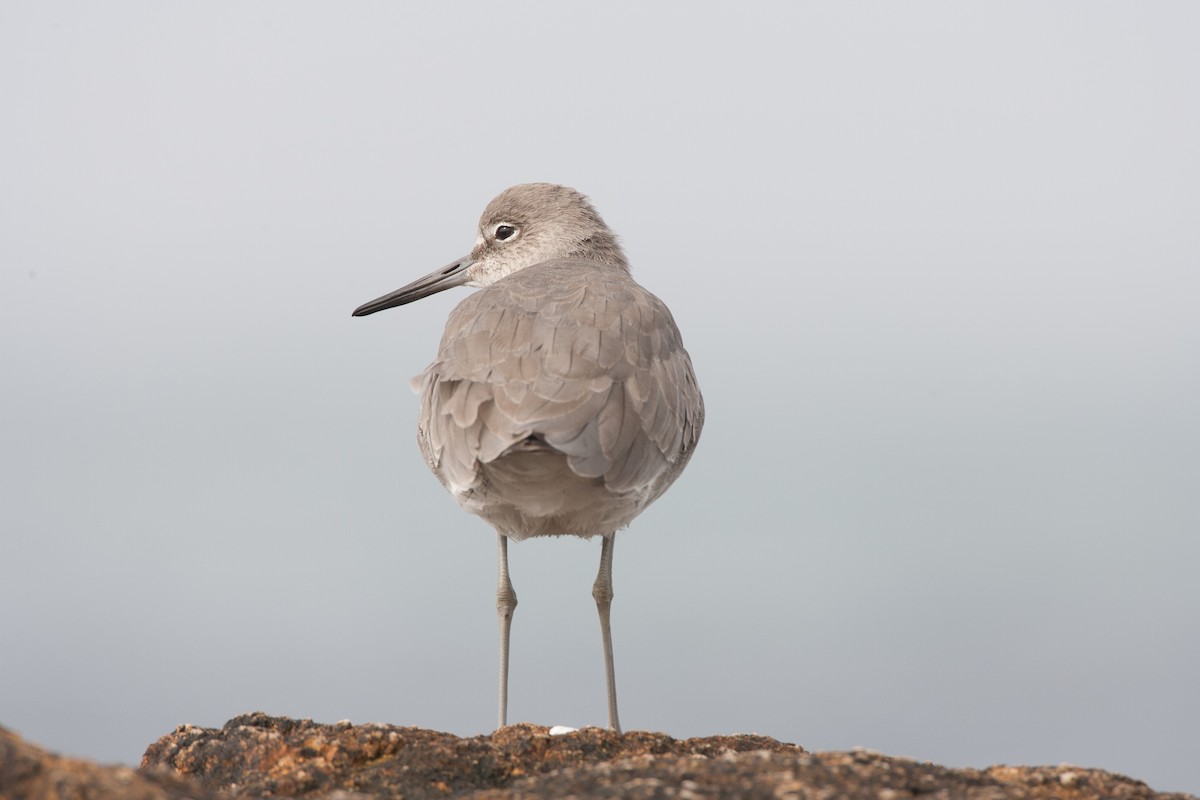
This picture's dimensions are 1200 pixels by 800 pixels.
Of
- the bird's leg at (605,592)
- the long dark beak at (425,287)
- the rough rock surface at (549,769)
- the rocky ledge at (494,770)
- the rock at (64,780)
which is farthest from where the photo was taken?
the long dark beak at (425,287)

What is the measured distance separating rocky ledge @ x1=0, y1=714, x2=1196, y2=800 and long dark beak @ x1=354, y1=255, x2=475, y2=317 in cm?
601

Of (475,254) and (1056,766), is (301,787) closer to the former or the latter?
(1056,766)

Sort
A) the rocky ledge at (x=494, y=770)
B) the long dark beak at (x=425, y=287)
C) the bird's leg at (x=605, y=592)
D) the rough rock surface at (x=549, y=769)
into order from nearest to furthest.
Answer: the rocky ledge at (x=494, y=770)
the rough rock surface at (x=549, y=769)
the bird's leg at (x=605, y=592)
the long dark beak at (x=425, y=287)

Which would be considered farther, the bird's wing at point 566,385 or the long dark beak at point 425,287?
the long dark beak at point 425,287

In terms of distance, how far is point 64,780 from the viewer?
3.33 m

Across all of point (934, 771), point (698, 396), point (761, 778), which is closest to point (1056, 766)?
point (934, 771)

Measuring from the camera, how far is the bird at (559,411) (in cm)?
689

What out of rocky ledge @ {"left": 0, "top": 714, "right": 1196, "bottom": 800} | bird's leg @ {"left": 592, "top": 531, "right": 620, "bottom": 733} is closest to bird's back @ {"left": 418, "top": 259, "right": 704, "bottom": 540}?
bird's leg @ {"left": 592, "top": 531, "right": 620, "bottom": 733}

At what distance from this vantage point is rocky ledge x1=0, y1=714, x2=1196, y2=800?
3.54m

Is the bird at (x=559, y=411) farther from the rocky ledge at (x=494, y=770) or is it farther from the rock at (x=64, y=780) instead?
the rock at (x=64, y=780)

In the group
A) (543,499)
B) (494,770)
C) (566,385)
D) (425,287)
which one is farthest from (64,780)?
(425,287)

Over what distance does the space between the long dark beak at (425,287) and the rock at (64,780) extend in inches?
327

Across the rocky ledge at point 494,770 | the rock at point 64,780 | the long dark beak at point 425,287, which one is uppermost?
the long dark beak at point 425,287

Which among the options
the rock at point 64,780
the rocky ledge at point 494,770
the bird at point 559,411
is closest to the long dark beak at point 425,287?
the bird at point 559,411
